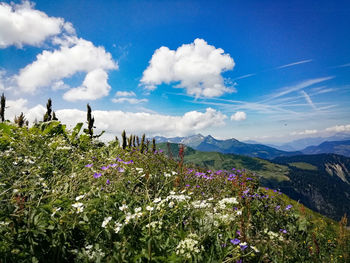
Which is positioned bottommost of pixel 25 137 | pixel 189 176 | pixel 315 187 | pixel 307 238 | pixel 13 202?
pixel 315 187

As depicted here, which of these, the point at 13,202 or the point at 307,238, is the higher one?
the point at 13,202

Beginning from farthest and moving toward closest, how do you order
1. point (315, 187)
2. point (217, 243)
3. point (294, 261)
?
1. point (315, 187)
2. point (294, 261)
3. point (217, 243)

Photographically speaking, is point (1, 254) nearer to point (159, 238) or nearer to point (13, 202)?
A: point (13, 202)

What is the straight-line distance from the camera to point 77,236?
2059mm

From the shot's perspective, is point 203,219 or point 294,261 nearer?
point 203,219

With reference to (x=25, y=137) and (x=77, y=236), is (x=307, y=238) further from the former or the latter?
(x=25, y=137)

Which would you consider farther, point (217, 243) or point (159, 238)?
point (217, 243)

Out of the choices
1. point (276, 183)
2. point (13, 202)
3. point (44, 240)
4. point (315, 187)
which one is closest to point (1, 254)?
point (44, 240)

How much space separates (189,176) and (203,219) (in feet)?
11.9

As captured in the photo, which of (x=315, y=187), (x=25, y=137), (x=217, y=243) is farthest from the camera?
(x=315, y=187)

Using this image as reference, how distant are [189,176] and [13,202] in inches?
183

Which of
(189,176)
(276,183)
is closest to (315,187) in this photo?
(276,183)

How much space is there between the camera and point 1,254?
52.7 inches

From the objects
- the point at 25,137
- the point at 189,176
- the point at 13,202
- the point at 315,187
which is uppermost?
the point at 25,137
